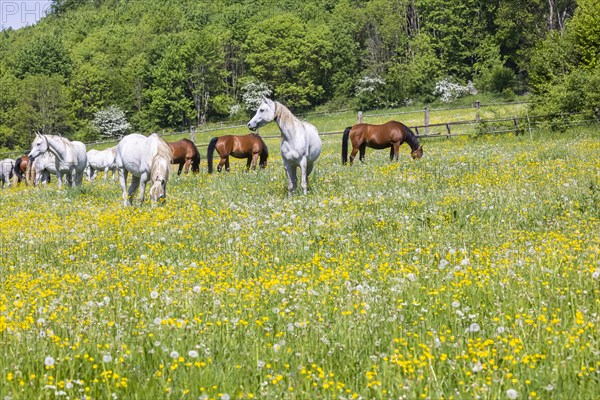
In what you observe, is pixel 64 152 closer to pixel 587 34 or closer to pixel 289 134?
pixel 289 134

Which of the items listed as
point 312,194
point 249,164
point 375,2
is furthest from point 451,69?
point 312,194

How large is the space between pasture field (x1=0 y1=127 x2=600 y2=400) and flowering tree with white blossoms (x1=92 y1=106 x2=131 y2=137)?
3265 inches

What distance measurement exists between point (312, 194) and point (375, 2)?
102286 millimetres

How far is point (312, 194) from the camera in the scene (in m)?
12.6

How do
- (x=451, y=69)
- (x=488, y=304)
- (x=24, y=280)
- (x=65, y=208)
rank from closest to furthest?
1. (x=488, y=304)
2. (x=24, y=280)
3. (x=65, y=208)
4. (x=451, y=69)

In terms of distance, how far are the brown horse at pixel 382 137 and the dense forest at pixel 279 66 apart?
48.5 metres

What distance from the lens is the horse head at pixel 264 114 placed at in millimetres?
12742

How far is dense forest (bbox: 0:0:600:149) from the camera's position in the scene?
262 ft

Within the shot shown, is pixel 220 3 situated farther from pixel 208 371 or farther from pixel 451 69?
pixel 208 371

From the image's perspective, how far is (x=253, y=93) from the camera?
8850cm

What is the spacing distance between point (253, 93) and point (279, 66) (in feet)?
32.4

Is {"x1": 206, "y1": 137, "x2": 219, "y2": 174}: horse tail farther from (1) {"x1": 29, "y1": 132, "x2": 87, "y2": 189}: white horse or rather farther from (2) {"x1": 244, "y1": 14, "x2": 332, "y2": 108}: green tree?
(2) {"x1": 244, "y1": 14, "x2": 332, "y2": 108}: green tree

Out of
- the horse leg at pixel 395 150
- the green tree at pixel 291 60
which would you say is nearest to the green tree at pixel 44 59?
the green tree at pixel 291 60

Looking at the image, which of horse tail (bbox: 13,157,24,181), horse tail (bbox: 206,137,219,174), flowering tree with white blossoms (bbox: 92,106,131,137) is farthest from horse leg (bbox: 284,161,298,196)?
flowering tree with white blossoms (bbox: 92,106,131,137)
